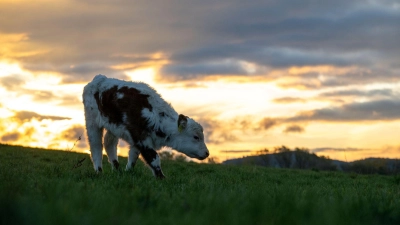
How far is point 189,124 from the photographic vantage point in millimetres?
11555

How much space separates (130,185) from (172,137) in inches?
157

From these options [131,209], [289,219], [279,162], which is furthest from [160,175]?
[279,162]

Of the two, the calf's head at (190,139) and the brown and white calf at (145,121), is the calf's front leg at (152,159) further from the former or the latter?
the calf's head at (190,139)

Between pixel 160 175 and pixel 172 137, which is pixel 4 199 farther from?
pixel 172 137

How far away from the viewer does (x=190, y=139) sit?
37.9 ft

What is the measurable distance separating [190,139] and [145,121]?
1.15m

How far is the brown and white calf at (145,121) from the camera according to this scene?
11148mm

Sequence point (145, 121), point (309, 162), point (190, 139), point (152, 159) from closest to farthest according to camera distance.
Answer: point (152, 159), point (145, 121), point (190, 139), point (309, 162)

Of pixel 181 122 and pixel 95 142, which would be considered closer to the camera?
pixel 181 122

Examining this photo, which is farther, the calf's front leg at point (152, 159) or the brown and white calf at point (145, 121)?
the brown and white calf at point (145, 121)

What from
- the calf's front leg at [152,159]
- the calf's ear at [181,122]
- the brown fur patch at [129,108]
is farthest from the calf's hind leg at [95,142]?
the calf's ear at [181,122]

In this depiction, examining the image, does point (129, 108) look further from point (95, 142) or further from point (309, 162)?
point (309, 162)

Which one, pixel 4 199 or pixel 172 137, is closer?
pixel 4 199

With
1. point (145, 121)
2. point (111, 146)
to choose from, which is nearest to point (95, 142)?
point (111, 146)
